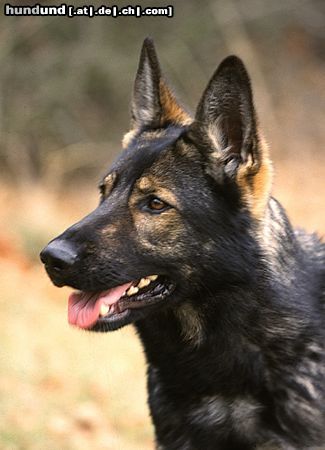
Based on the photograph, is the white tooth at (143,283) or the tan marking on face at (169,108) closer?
the white tooth at (143,283)

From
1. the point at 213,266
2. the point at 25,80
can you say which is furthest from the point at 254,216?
the point at 25,80

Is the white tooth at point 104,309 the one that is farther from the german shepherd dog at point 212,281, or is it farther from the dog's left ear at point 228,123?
the dog's left ear at point 228,123

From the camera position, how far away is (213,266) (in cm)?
401

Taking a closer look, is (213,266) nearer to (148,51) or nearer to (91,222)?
(91,222)

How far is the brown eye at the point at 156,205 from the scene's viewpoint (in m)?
4.04

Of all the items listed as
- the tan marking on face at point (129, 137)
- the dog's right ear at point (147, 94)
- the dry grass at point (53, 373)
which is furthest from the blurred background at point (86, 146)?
the dog's right ear at point (147, 94)

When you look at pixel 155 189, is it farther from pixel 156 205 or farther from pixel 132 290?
pixel 132 290

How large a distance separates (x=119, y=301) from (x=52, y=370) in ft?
12.4

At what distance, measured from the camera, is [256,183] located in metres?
4.10

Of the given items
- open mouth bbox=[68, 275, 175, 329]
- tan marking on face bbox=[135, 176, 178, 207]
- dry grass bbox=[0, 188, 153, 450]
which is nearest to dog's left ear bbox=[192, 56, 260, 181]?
tan marking on face bbox=[135, 176, 178, 207]

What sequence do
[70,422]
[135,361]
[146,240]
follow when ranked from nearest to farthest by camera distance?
1. [146,240]
2. [70,422]
3. [135,361]

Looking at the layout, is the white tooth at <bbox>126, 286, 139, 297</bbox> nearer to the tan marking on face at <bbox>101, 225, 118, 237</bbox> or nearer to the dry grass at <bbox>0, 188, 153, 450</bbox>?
the tan marking on face at <bbox>101, 225, 118, 237</bbox>

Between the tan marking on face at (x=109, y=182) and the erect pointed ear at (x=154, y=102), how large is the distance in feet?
1.84

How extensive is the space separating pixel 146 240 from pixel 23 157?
468 inches
